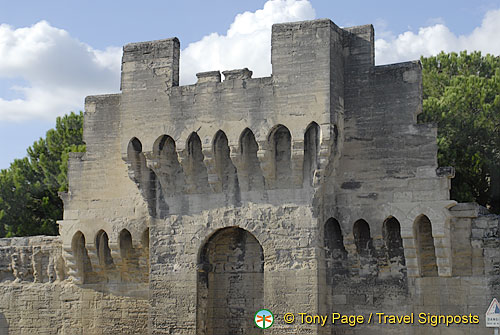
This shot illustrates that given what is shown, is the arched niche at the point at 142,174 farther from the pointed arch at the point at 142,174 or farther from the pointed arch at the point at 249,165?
the pointed arch at the point at 249,165

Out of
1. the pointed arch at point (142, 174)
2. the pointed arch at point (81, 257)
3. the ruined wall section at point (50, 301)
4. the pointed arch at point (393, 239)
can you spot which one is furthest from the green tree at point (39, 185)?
the pointed arch at point (393, 239)

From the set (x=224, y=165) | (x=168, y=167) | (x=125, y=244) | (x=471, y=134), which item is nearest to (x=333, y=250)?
(x=224, y=165)

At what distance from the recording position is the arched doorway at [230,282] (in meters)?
14.6

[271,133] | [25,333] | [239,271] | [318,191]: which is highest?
[271,133]

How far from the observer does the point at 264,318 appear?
1357 cm

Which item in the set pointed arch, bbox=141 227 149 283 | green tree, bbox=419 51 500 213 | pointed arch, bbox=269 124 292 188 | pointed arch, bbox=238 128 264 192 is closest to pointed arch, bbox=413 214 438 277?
pointed arch, bbox=269 124 292 188

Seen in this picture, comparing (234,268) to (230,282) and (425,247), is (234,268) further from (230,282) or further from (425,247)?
(425,247)

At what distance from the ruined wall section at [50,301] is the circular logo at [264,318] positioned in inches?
121

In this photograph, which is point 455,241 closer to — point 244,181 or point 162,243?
point 244,181

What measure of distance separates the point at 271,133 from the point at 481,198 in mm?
9216

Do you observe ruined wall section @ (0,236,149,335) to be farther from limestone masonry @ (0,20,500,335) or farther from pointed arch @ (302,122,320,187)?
pointed arch @ (302,122,320,187)

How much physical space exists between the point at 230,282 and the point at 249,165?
7.82 ft

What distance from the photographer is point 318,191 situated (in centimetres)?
1368

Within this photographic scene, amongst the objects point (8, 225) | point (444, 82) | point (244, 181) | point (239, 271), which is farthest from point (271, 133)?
point (8, 225)
